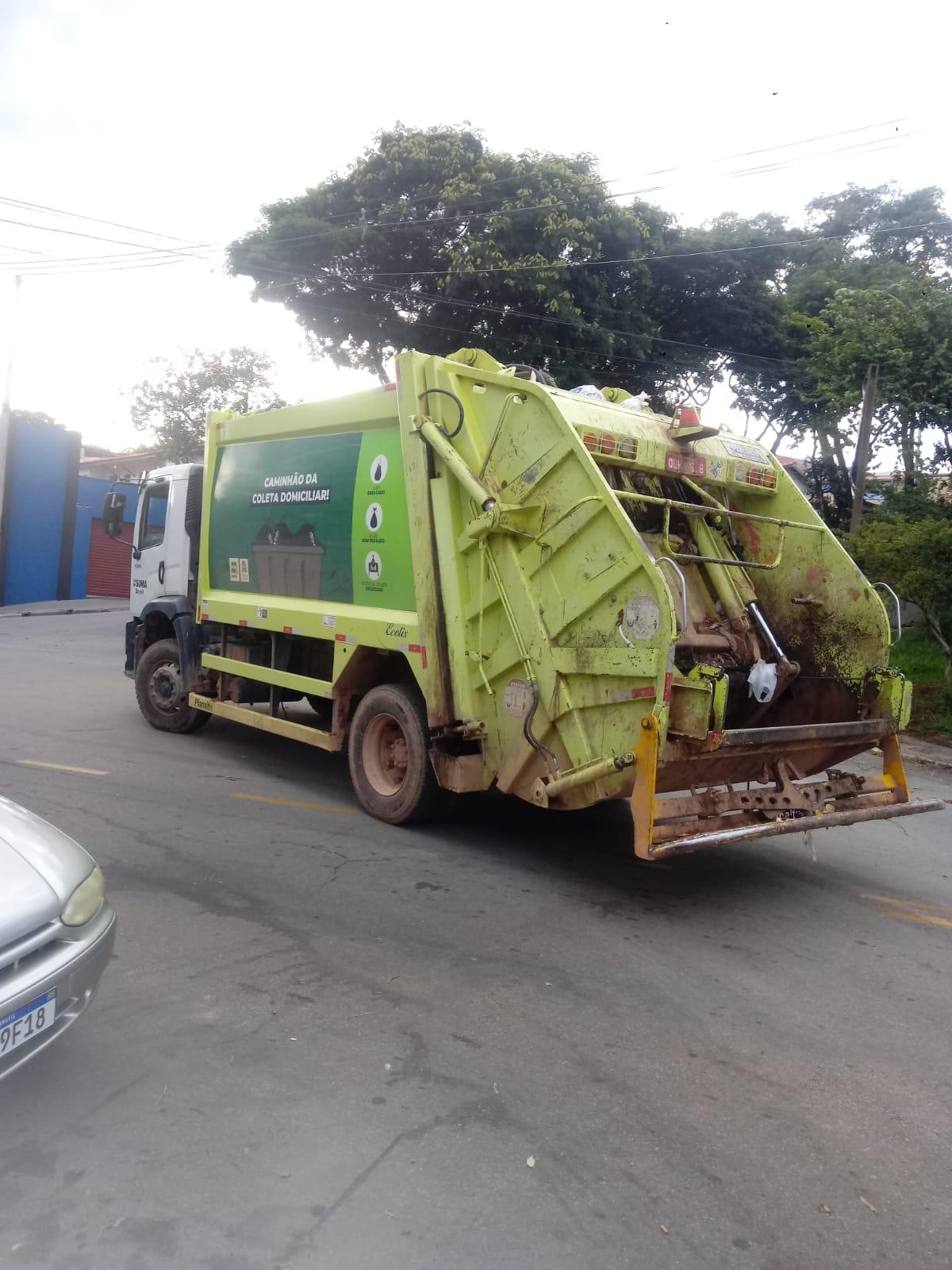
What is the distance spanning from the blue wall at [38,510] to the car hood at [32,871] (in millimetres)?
26598

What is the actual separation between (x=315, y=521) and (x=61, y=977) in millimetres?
4930

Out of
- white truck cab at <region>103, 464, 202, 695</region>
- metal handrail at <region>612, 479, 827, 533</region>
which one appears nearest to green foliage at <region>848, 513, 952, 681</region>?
metal handrail at <region>612, 479, 827, 533</region>

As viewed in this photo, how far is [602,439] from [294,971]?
336 centimetres

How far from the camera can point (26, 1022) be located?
2.92m

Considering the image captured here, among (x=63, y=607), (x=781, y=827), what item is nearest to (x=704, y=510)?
(x=781, y=827)

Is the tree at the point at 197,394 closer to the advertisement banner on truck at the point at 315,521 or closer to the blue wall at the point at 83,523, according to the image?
the blue wall at the point at 83,523

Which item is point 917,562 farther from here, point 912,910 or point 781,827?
point 781,827

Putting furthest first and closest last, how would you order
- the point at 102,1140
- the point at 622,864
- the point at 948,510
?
the point at 948,510 → the point at 622,864 → the point at 102,1140

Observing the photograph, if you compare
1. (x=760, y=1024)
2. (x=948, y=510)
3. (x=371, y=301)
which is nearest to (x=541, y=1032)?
(x=760, y=1024)

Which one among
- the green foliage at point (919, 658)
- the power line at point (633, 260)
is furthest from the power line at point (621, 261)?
the green foliage at point (919, 658)

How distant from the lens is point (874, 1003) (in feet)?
14.2

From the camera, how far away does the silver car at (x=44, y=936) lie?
2.91 metres

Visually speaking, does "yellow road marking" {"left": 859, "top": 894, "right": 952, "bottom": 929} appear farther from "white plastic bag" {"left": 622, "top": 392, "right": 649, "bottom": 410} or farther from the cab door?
the cab door

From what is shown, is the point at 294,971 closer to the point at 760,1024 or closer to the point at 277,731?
the point at 760,1024
